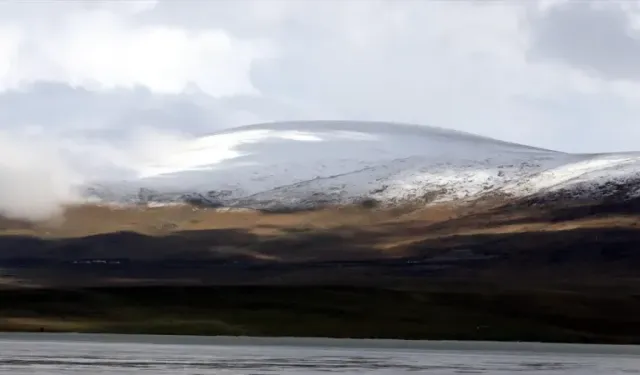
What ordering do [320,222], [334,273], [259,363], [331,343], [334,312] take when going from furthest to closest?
1. [320,222]
2. [334,273]
3. [334,312]
4. [331,343]
5. [259,363]

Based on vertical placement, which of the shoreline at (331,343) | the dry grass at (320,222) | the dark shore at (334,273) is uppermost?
the dry grass at (320,222)

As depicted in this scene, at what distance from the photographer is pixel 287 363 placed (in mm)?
66438

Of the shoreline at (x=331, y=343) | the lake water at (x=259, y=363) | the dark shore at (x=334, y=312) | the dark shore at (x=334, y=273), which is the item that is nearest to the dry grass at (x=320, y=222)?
the dark shore at (x=334, y=273)

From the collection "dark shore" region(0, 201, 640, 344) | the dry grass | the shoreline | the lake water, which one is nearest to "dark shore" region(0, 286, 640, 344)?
"dark shore" region(0, 201, 640, 344)

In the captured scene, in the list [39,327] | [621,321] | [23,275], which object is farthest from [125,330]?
[621,321]

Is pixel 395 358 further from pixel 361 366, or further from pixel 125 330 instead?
pixel 125 330

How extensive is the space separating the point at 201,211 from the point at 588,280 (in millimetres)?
66637

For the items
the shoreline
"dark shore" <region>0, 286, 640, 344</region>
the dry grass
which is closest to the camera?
the shoreline

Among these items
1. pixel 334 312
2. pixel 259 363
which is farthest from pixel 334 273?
pixel 259 363

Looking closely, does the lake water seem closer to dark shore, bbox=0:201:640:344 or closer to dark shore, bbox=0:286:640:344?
dark shore, bbox=0:286:640:344

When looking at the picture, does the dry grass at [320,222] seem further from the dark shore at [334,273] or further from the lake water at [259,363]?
the lake water at [259,363]

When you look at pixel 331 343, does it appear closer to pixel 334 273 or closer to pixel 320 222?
pixel 334 273

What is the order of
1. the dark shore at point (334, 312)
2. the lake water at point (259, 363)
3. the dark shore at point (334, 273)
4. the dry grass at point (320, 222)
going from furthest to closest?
the dry grass at point (320, 222) < the dark shore at point (334, 273) < the dark shore at point (334, 312) < the lake water at point (259, 363)

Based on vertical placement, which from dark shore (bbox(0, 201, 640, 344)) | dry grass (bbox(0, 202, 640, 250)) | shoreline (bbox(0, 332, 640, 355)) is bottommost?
shoreline (bbox(0, 332, 640, 355))
